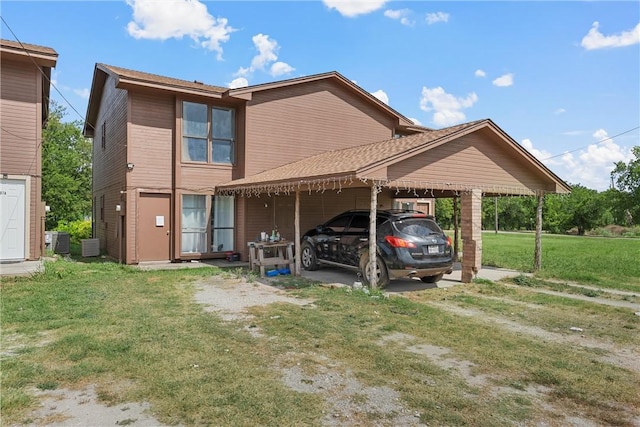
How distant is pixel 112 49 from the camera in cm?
1427

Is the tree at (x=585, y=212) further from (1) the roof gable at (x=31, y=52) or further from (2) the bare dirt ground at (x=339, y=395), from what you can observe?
(1) the roof gable at (x=31, y=52)

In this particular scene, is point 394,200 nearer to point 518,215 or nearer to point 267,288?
point 267,288

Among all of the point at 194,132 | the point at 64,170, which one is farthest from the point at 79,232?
the point at 194,132

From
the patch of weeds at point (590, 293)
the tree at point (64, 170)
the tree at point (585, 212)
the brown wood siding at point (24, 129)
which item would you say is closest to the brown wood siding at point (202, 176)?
the brown wood siding at point (24, 129)

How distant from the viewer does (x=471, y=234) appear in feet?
33.2

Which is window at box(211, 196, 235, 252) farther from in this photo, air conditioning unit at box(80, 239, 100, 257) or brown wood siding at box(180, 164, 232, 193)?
air conditioning unit at box(80, 239, 100, 257)

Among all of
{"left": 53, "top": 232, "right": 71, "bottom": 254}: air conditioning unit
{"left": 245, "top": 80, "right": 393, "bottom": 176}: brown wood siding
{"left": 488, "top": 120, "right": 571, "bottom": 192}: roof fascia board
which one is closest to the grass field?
{"left": 488, "top": 120, "right": 571, "bottom": 192}: roof fascia board

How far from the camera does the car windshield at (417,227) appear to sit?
8.94 metres

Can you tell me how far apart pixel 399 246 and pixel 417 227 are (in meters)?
0.71

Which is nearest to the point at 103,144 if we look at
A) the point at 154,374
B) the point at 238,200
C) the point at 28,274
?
the point at 238,200

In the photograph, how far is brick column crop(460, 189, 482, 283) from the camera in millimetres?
10125

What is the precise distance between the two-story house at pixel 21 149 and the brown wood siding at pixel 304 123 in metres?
5.98

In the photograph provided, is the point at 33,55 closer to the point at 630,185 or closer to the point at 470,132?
the point at 470,132

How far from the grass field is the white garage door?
13.3ft
